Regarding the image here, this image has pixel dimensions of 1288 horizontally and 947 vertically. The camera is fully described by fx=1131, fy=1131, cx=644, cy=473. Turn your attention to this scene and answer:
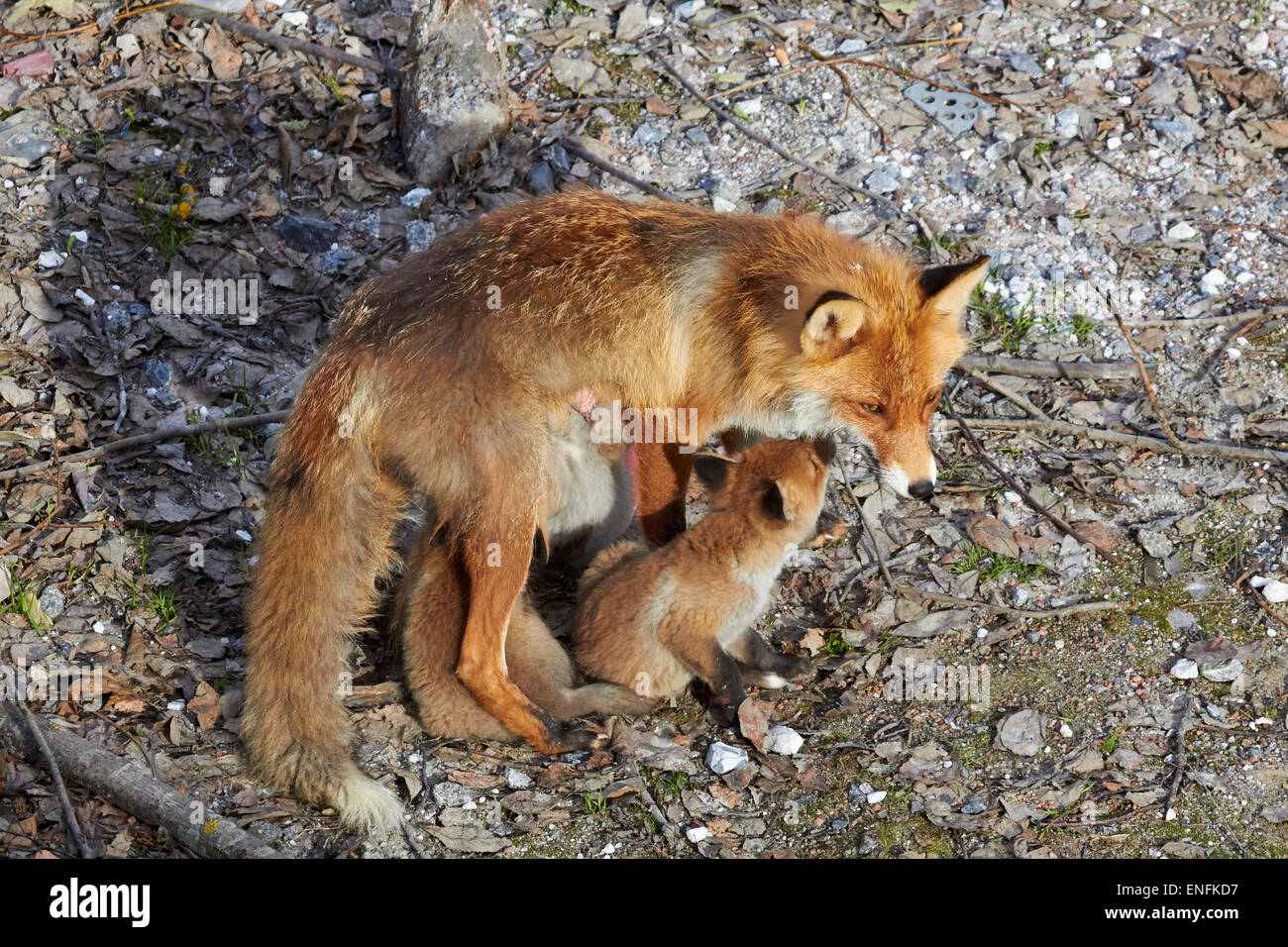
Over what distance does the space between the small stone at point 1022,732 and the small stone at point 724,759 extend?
140cm

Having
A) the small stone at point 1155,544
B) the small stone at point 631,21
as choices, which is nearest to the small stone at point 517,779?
the small stone at point 1155,544

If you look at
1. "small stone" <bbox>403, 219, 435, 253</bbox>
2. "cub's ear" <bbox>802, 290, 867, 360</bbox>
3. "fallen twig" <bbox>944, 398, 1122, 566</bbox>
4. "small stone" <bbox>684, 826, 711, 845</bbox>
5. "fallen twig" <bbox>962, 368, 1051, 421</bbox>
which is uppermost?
"small stone" <bbox>403, 219, 435, 253</bbox>

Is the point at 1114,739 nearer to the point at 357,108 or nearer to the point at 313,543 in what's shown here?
the point at 313,543

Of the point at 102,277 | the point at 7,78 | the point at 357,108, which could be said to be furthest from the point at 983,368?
the point at 7,78

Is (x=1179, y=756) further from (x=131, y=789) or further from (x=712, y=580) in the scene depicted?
(x=131, y=789)

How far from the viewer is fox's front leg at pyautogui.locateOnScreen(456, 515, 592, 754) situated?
5777 millimetres

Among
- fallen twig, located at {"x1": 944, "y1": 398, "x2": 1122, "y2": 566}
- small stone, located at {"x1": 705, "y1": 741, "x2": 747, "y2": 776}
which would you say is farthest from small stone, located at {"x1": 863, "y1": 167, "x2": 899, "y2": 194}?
small stone, located at {"x1": 705, "y1": 741, "x2": 747, "y2": 776}

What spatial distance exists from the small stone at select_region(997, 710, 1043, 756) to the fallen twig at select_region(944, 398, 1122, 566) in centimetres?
141

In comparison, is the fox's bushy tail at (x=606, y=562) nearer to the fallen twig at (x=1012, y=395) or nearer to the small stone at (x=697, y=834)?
the small stone at (x=697, y=834)

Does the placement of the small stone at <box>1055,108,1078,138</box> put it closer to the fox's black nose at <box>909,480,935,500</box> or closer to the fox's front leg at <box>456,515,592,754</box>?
the fox's black nose at <box>909,480,935,500</box>

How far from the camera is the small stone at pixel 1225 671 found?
630 centimetres

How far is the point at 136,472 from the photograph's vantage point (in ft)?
24.1

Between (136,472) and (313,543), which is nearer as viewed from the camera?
(313,543)

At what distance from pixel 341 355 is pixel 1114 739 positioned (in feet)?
15.1
